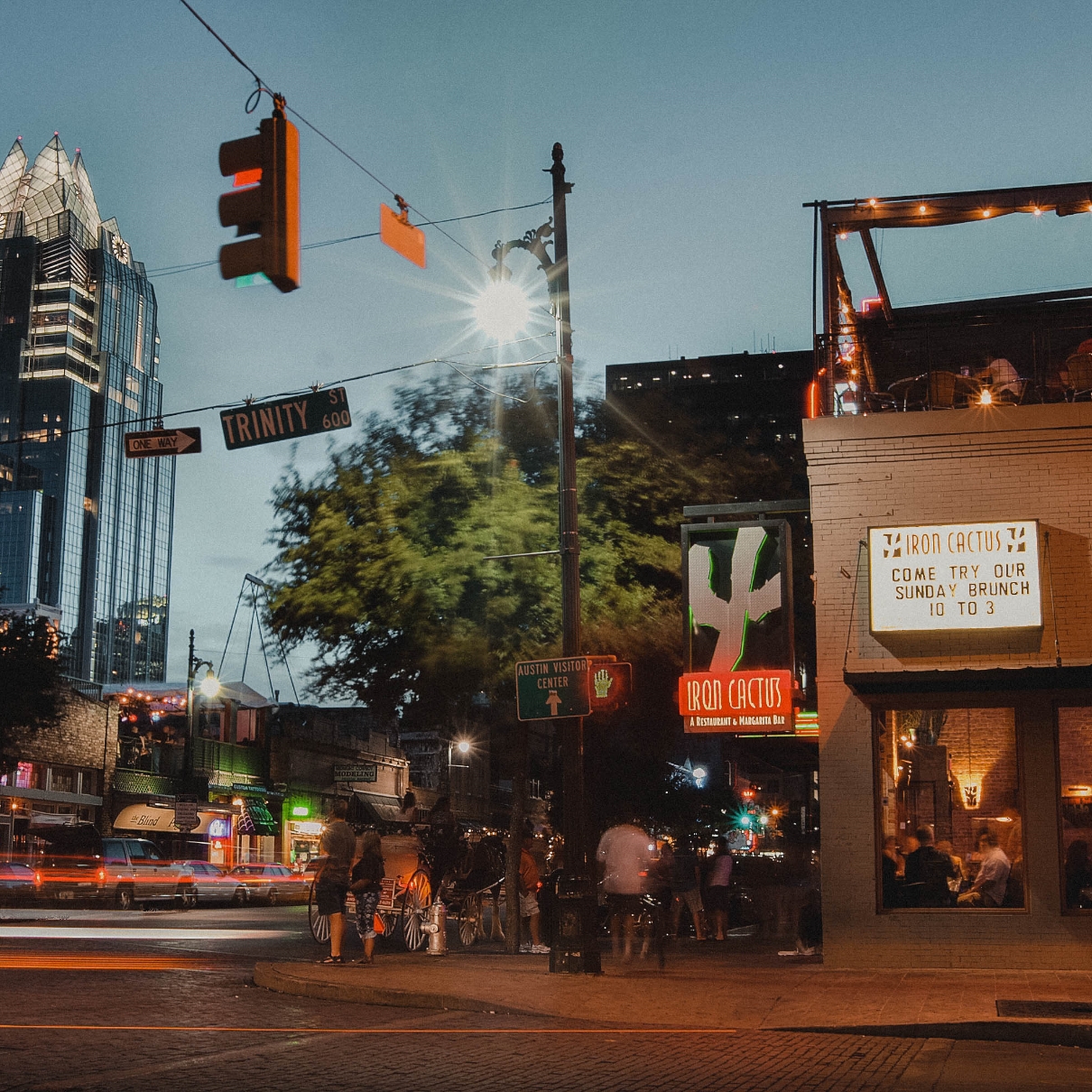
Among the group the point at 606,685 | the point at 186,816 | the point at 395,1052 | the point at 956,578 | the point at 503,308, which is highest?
the point at 503,308

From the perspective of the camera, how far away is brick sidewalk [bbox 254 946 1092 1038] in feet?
35.3

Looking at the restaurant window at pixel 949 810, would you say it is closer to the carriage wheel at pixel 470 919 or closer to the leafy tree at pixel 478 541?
the leafy tree at pixel 478 541

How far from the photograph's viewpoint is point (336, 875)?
46.2ft

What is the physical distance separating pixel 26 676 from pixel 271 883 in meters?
10.3

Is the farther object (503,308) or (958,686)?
(503,308)

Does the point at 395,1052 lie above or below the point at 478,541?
below

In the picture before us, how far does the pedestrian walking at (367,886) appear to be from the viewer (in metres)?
14.4

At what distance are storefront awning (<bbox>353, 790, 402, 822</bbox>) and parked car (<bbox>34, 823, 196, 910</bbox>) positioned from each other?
81.2 ft

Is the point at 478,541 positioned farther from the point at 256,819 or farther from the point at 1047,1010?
the point at 256,819

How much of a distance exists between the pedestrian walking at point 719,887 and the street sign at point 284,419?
9769mm

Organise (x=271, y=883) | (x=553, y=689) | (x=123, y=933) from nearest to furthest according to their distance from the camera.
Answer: (x=553, y=689) → (x=123, y=933) → (x=271, y=883)

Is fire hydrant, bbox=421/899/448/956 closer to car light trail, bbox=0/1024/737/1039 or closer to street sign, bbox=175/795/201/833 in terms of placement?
car light trail, bbox=0/1024/737/1039

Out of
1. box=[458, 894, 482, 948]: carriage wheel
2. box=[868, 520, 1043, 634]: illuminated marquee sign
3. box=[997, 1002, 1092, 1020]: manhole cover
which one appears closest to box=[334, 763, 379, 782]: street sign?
box=[458, 894, 482, 948]: carriage wheel

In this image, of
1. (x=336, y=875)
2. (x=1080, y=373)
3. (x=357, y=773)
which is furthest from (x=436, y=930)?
(x=357, y=773)
